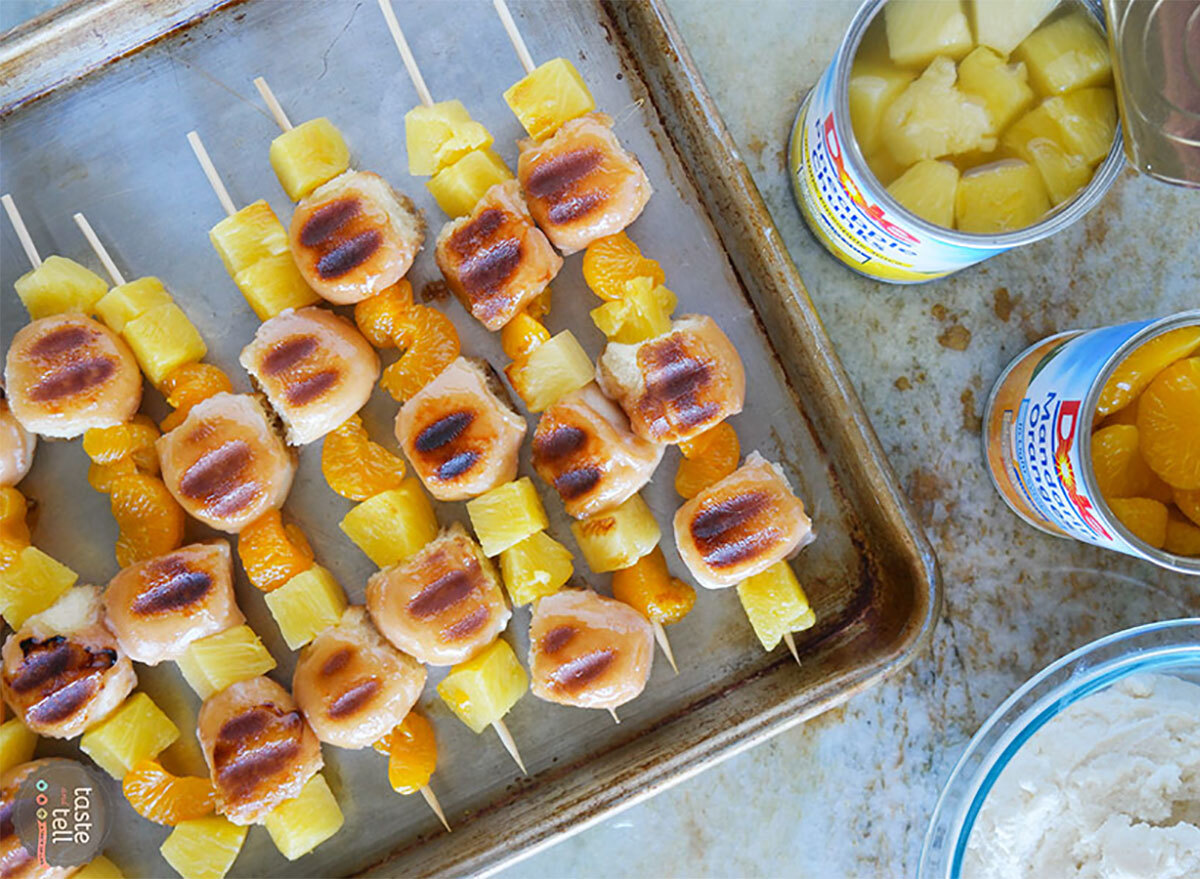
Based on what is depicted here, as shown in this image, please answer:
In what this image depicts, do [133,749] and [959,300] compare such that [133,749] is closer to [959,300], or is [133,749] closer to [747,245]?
[747,245]

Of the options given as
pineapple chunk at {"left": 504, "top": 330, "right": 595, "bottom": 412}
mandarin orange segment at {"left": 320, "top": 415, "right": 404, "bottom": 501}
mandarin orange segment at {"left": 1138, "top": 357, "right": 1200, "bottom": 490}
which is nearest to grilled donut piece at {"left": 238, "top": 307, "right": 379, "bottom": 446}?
mandarin orange segment at {"left": 320, "top": 415, "right": 404, "bottom": 501}

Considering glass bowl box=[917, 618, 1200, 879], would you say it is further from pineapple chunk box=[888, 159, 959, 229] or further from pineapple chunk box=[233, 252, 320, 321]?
pineapple chunk box=[233, 252, 320, 321]

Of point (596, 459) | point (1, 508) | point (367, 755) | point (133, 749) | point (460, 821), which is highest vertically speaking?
point (1, 508)

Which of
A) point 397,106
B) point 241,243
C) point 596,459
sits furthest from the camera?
point 397,106

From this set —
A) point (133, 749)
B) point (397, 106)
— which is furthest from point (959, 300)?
point (133, 749)

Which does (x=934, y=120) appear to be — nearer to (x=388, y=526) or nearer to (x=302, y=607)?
(x=388, y=526)

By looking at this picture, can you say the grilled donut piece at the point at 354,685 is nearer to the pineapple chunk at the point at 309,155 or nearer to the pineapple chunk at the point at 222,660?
the pineapple chunk at the point at 222,660

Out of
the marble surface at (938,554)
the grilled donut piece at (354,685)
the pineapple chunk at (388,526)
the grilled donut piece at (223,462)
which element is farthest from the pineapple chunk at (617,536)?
the grilled donut piece at (223,462)
